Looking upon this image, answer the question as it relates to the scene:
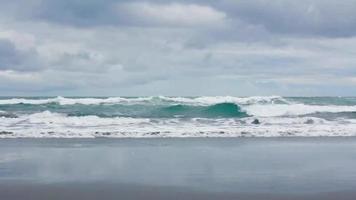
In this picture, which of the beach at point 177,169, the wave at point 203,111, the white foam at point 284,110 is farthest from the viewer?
the white foam at point 284,110

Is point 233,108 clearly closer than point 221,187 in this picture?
No

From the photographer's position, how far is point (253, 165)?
10977 mm

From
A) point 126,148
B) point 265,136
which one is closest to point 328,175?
point 126,148

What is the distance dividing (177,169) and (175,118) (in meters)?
17.1

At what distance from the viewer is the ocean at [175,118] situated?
18.3m

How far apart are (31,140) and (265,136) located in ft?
24.7

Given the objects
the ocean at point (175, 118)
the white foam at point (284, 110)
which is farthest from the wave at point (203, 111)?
the white foam at point (284, 110)

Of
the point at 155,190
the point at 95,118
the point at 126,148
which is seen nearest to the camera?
the point at 155,190

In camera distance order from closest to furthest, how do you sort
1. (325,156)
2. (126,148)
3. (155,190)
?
→ (155,190)
(325,156)
(126,148)

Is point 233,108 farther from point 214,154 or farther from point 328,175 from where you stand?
point 328,175

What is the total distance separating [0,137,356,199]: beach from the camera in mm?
8406

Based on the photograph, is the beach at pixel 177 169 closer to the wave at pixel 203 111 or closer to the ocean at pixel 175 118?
the ocean at pixel 175 118

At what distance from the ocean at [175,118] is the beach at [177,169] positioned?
2424mm

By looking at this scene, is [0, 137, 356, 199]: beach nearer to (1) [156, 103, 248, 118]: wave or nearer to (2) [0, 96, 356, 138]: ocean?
(2) [0, 96, 356, 138]: ocean
